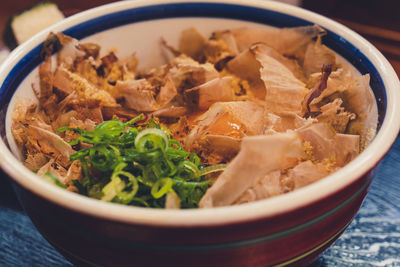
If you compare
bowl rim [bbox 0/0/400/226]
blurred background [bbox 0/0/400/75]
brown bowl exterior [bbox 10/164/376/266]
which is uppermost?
blurred background [bbox 0/0/400/75]

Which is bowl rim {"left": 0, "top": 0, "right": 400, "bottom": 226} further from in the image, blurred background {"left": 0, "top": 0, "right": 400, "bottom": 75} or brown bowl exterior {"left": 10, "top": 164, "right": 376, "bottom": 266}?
blurred background {"left": 0, "top": 0, "right": 400, "bottom": 75}

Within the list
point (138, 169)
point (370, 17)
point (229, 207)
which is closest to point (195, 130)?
point (138, 169)

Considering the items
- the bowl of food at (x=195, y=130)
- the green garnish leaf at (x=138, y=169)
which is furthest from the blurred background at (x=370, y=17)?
the green garnish leaf at (x=138, y=169)

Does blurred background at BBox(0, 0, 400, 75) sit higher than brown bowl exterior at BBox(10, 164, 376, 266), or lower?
higher

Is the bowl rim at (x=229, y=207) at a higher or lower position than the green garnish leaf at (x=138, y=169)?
higher

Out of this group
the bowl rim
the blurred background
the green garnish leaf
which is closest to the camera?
the bowl rim

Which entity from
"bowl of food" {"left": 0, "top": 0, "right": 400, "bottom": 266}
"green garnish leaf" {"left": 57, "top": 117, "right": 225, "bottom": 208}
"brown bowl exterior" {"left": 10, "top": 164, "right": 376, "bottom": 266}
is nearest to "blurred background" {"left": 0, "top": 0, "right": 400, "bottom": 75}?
"bowl of food" {"left": 0, "top": 0, "right": 400, "bottom": 266}

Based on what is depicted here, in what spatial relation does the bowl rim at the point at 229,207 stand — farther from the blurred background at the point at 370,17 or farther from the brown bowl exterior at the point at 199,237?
Result: the blurred background at the point at 370,17

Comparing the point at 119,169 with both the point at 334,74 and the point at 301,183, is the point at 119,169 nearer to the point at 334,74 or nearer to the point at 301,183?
the point at 301,183

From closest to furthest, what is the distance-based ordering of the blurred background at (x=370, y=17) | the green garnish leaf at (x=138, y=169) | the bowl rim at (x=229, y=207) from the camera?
the bowl rim at (x=229, y=207) < the green garnish leaf at (x=138, y=169) < the blurred background at (x=370, y=17)
